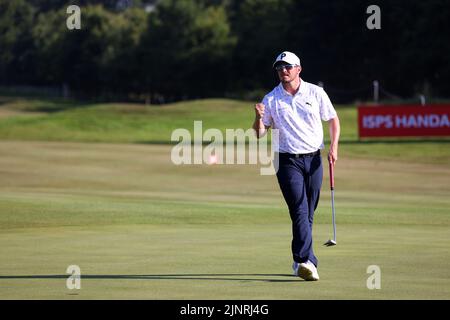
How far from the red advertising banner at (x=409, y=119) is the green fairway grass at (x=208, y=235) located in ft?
22.3

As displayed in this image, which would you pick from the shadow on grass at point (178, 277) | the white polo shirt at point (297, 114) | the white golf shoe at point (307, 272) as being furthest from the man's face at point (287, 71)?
the shadow on grass at point (178, 277)

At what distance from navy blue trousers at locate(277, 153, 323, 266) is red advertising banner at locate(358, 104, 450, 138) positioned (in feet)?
121

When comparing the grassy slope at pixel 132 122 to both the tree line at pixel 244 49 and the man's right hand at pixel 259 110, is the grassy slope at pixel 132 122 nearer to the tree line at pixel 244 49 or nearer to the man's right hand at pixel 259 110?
the tree line at pixel 244 49

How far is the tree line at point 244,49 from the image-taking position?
102 meters

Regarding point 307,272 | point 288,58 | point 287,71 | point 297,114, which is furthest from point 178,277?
point 288,58

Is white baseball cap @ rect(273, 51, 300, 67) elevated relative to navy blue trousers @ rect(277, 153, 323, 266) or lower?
elevated

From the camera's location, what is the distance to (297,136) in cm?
1307

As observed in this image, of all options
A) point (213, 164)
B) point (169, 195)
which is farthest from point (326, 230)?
point (213, 164)

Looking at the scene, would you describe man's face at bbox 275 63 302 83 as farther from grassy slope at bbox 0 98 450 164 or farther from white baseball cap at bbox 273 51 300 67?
grassy slope at bbox 0 98 450 164

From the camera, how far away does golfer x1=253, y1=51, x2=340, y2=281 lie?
42.6 ft

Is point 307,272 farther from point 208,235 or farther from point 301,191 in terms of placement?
point 208,235

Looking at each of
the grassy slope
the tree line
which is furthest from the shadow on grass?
the tree line
